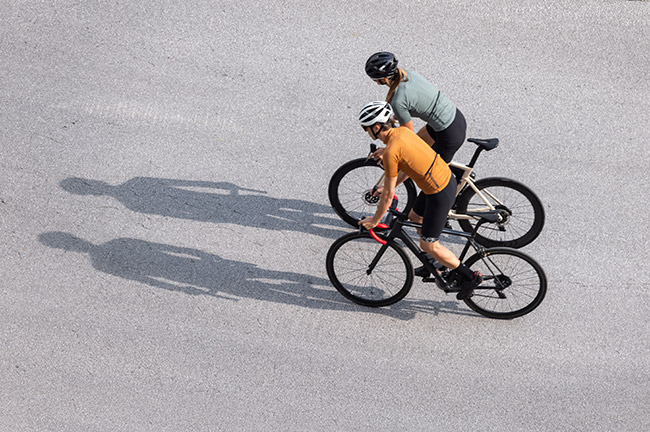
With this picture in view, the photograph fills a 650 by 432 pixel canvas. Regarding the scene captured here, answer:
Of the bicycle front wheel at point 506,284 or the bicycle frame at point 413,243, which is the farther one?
the bicycle front wheel at point 506,284

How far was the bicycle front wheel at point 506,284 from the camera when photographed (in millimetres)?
6266

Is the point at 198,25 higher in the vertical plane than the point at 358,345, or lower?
higher

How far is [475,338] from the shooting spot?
666cm

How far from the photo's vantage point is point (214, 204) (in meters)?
7.57

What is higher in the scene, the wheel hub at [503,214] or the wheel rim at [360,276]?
the wheel hub at [503,214]

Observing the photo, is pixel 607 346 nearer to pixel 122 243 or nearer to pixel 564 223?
pixel 564 223

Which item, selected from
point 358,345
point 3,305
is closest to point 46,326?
point 3,305

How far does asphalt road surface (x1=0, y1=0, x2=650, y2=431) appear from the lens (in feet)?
20.7

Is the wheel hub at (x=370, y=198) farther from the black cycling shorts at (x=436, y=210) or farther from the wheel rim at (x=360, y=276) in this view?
the black cycling shorts at (x=436, y=210)

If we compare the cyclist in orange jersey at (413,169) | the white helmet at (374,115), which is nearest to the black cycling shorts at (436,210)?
the cyclist in orange jersey at (413,169)

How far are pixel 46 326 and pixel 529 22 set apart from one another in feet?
23.2

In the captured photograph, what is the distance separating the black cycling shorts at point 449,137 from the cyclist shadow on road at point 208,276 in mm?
1589

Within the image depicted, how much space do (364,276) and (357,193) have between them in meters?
1.04

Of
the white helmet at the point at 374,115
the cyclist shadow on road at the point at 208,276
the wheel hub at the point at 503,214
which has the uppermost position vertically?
the white helmet at the point at 374,115
